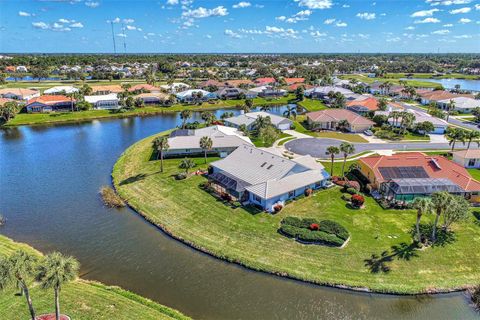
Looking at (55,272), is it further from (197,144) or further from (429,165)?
(429,165)

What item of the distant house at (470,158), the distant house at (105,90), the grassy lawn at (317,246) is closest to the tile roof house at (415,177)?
the grassy lawn at (317,246)

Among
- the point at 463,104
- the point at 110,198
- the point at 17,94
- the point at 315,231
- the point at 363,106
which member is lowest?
the point at 110,198

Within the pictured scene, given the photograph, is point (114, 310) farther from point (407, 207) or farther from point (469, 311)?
point (407, 207)

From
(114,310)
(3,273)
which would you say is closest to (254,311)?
(114,310)

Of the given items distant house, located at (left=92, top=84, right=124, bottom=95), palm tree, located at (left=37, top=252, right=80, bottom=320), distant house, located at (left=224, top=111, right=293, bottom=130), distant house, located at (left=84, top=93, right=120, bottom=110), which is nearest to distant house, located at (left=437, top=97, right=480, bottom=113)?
distant house, located at (left=224, top=111, right=293, bottom=130)

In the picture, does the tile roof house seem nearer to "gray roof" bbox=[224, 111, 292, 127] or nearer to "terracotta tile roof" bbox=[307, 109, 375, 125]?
"terracotta tile roof" bbox=[307, 109, 375, 125]

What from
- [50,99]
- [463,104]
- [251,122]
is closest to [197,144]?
[251,122]
